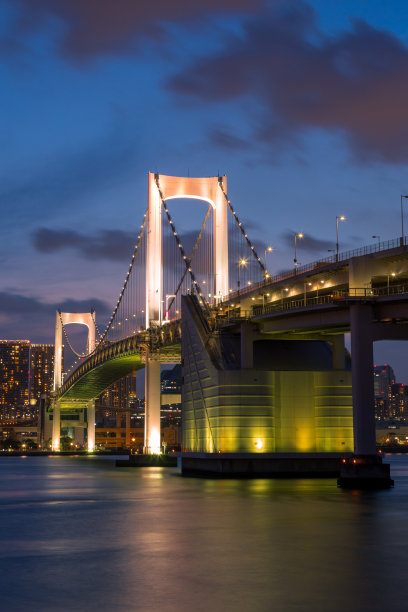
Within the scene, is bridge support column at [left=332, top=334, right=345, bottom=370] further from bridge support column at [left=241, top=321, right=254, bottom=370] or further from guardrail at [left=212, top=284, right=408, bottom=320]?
bridge support column at [left=241, top=321, right=254, bottom=370]

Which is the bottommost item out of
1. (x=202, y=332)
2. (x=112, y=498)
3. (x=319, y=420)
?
(x=112, y=498)

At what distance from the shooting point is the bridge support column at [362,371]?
42.0 m

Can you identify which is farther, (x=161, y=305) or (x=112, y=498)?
(x=161, y=305)

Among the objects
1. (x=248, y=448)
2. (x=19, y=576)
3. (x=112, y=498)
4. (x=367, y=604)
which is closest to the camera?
(x=367, y=604)

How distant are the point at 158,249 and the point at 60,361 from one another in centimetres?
6637

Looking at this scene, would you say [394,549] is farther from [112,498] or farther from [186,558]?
[112,498]

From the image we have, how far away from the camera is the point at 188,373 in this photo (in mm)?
62469

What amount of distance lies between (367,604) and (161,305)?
6554cm

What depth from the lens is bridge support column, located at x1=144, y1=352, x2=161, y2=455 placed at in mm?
76688

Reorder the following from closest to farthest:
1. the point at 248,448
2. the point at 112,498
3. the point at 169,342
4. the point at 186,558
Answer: the point at 186,558 < the point at 112,498 < the point at 248,448 < the point at 169,342

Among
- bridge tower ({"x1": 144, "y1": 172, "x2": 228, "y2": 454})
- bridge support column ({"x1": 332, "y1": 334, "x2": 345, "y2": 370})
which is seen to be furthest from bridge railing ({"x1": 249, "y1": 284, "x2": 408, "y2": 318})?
bridge tower ({"x1": 144, "y1": 172, "x2": 228, "y2": 454})

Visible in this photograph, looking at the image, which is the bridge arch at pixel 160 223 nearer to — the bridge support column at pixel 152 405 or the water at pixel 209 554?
the bridge support column at pixel 152 405

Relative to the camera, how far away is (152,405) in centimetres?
7675

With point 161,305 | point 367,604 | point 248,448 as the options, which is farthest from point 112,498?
point 161,305
